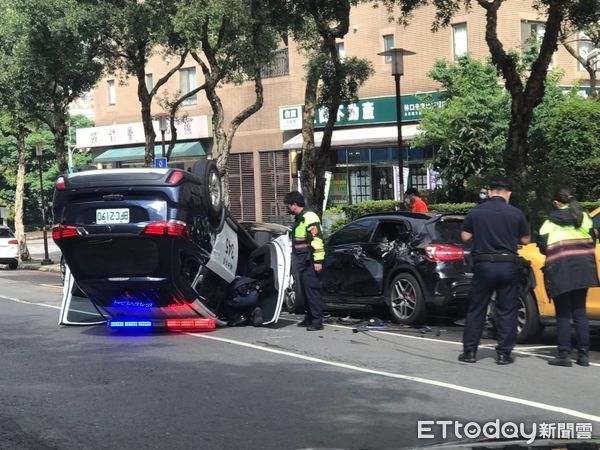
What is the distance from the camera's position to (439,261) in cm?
1067

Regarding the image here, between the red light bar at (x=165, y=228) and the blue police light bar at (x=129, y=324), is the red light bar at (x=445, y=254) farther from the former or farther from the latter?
the blue police light bar at (x=129, y=324)

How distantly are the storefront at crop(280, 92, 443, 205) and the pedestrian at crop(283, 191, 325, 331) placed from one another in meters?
15.8

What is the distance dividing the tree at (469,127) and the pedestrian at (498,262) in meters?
15.0

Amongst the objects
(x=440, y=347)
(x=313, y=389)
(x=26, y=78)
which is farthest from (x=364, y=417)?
(x=26, y=78)

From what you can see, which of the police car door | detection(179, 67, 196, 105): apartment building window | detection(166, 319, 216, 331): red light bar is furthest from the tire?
detection(179, 67, 196, 105): apartment building window

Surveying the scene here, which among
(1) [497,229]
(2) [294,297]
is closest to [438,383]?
(1) [497,229]

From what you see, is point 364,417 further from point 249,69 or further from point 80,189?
point 249,69

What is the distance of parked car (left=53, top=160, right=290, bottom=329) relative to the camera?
30.9 feet

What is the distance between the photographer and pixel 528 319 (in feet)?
30.8

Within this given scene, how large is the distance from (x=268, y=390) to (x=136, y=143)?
32961 millimetres

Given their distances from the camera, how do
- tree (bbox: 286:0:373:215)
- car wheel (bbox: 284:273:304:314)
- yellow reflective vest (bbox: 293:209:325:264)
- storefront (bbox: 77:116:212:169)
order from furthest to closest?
1. storefront (bbox: 77:116:212:169)
2. tree (bbox: 286:0:373:215)
3. car wheel (bbox: 284:273:304:314)
4. yellow reflective vest (bbox: 293:209:325:264)

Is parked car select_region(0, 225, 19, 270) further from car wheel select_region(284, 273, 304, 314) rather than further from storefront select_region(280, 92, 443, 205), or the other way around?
car wheel select_region(284, 273, 304, 314)

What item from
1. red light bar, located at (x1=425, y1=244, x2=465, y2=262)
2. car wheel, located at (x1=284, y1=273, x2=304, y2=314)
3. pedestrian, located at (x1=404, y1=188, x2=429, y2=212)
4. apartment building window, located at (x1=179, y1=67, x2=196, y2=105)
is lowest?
car wheel, located at (x1=284, y1=273, x2=304, y2=314)

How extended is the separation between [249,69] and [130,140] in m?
19.6
